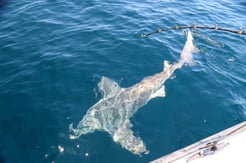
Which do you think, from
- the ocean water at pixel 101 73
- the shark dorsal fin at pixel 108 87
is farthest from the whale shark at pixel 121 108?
the ocean water at pixel 101 73

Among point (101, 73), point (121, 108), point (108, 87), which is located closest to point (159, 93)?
point (121, 108)

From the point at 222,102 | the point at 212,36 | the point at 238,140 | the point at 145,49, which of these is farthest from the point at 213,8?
the point at 238,140

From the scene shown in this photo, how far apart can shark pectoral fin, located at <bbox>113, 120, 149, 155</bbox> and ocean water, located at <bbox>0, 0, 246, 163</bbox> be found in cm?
23

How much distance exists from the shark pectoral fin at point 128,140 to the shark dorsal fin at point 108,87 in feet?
6.07

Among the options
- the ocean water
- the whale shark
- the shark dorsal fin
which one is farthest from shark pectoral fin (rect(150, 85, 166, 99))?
the shark dorsal fin

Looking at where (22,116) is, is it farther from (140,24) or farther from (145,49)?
(140,24)

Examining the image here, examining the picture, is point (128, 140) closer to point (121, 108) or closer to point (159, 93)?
point (121, 108)

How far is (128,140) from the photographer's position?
10.1 metres

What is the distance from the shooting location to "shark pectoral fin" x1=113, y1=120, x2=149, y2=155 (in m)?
9.80

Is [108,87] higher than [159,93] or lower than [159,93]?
higher

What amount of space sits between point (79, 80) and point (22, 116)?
124 inches

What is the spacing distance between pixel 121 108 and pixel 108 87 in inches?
51.5

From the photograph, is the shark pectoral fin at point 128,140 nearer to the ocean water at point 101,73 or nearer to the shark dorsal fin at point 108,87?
the ocean water at point 101,73

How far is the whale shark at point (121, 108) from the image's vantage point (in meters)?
10.2
